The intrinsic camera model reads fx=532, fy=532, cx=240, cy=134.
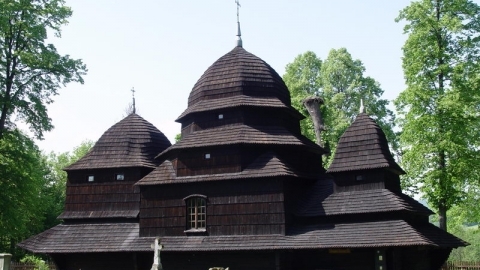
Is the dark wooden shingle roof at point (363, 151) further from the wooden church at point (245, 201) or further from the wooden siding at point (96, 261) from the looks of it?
the wooden siding at point (96, 261)

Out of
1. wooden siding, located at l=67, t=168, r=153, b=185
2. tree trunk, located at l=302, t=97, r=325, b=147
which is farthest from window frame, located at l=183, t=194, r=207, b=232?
tree trunk, located at l=302, t=97, r=325, b=147

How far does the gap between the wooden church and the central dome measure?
6 cm

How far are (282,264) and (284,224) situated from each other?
53.8 inches

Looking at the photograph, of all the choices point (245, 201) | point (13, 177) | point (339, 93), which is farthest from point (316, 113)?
point (13, 177)

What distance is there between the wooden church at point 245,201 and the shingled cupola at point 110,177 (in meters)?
0.05

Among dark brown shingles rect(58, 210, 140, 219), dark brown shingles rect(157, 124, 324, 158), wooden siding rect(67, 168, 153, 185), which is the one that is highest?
dark brown shingles rect(157, 124, 324, 158)

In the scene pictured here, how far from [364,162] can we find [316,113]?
11.9 metres

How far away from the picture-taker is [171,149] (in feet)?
67.8

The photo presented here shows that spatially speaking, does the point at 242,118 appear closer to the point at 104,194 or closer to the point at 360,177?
the point at 360,177

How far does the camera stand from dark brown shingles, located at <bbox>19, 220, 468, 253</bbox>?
16.9 m

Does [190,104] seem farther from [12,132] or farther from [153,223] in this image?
[12,132]

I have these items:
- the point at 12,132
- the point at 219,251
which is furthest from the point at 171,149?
the point at 12,132

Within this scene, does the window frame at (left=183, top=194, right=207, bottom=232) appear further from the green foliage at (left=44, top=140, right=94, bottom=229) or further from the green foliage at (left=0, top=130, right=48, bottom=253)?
the green foliage at (left=44, top=140, right=94, bottom=229)

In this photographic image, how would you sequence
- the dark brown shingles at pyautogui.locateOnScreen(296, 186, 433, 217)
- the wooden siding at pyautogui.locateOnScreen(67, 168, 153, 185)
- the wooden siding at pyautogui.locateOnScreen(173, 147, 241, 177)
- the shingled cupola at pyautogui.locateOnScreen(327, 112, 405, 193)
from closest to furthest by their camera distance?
the dark brown shingles at pyautogui.locateOnScreen(296, 186, 433, 217) → the shingled cupola at pyautogui.locateOnScreen(327, 112, 405, 193) → the wooden siding at pyautogui.locateOnScreen(173, 147, 241, 177) → the wooden siding at pyautogui.locateOnScreen(67, 168, 153, 185)
